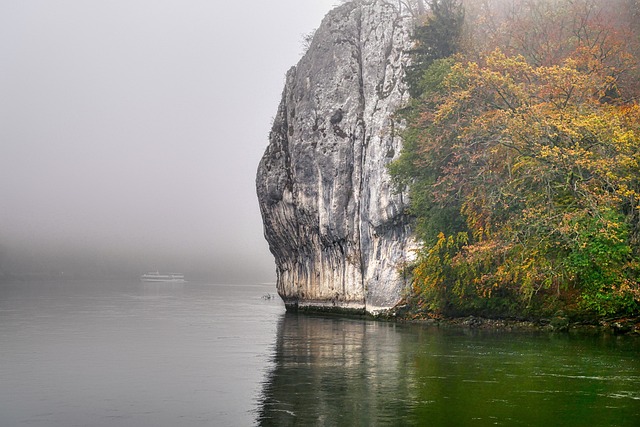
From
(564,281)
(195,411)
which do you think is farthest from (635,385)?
(564,281)

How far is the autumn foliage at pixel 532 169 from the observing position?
110 ft

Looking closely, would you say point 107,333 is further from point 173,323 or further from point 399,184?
point 399,184

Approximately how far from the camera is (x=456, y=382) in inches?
762

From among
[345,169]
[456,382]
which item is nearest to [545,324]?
[456,382]

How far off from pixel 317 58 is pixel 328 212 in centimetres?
1491

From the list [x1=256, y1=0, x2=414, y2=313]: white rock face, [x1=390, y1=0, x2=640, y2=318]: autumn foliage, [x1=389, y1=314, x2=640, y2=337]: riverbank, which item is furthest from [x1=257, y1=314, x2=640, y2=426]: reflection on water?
[x1=256, y1=0, x2=414, y2=313]: white rock face

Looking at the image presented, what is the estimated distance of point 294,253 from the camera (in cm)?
6944

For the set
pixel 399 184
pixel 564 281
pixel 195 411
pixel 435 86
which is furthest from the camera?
pixel 399 184

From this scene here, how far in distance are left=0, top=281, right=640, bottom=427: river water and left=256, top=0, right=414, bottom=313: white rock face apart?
18.9 metres

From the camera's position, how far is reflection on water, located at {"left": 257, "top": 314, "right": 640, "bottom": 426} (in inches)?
582

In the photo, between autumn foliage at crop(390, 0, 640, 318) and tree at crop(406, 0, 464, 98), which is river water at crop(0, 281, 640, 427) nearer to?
autumn foliage at crop(390, 0, 640, 318)

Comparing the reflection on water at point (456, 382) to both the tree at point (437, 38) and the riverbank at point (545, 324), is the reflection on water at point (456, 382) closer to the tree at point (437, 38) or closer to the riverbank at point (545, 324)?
the riverbank at point (545, 324)

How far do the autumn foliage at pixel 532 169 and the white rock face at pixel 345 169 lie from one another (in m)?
6.51

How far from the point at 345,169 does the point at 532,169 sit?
1052 inches
